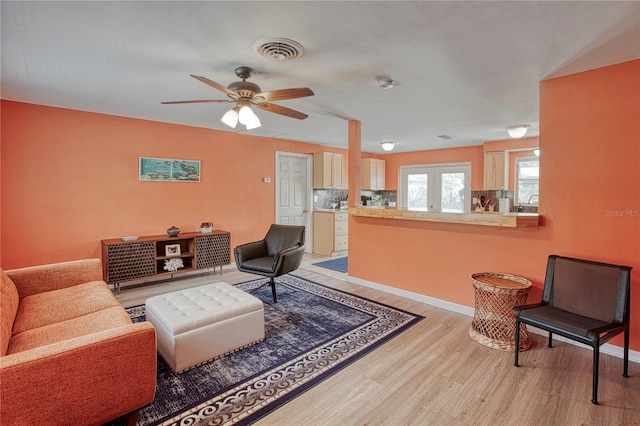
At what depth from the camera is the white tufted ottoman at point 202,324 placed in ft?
7.30

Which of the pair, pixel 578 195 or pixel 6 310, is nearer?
pixel 6 310

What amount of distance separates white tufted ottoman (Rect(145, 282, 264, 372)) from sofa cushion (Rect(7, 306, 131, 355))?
315mm

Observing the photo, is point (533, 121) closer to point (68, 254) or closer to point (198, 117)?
point (198, 117)

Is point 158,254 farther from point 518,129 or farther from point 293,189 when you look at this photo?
point 518,129

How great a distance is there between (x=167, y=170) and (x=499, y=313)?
4548 millimetres

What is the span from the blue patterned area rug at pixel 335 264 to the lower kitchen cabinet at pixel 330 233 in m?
0.41

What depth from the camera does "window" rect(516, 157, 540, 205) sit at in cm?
583

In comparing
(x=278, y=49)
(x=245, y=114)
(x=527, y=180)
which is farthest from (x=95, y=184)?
(x=527, y=180)

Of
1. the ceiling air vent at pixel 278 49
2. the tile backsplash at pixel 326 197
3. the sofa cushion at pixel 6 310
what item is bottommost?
the sofa cushion at pixel 6 310

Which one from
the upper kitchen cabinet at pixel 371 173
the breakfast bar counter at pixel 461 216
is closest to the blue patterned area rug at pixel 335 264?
the breakfast bar counter at pixel 461 216

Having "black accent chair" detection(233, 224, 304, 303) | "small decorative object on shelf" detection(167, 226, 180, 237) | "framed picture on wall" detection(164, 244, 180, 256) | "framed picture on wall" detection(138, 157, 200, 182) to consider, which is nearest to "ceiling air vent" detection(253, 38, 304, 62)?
"black accent chair" detection(233, 224, 304, 303)

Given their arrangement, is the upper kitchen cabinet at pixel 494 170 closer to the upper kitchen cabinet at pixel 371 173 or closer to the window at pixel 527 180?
the window at pixel 527 180

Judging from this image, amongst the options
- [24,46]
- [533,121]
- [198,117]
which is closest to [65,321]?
[24,46]

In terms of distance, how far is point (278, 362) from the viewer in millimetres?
2379
